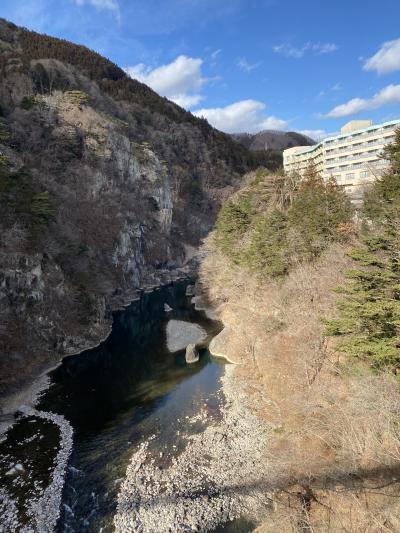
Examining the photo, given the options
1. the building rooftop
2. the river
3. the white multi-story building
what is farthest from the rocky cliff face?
the building rooftop

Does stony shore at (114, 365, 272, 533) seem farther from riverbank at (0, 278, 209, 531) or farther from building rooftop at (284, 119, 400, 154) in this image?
building rooftop at (284, 119, 400, 154)

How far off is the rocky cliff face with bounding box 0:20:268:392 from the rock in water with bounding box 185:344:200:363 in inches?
453

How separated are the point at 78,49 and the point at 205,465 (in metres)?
133

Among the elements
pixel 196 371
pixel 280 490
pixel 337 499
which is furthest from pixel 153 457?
pixel 196 371

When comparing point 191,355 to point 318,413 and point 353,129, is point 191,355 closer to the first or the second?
point 318,413

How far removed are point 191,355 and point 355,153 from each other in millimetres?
36787

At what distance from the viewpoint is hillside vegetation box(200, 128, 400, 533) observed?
1355cm

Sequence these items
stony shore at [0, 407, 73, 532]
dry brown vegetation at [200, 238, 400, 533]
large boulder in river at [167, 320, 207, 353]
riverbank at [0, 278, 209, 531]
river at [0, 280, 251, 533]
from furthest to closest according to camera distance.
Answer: large boulder in river at [167, 320, 207, 353]
river at [0, 280, 251, 533]
riverbank at [0, 278, 209, 531]
stony shore at [0, 407, 73, 532]
dry brown vegetation at [200, 238, 400, 533]

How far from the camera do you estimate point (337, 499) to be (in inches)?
554

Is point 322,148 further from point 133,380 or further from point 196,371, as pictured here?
point 133,380

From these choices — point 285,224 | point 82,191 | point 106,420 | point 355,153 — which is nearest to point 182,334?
point 285,224

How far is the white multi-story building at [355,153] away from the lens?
1844 inches

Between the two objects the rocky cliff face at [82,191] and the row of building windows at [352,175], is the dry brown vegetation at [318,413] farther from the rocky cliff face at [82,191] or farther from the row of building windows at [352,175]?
the row of building windows at [352,175]

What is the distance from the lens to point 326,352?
74.7 ft
